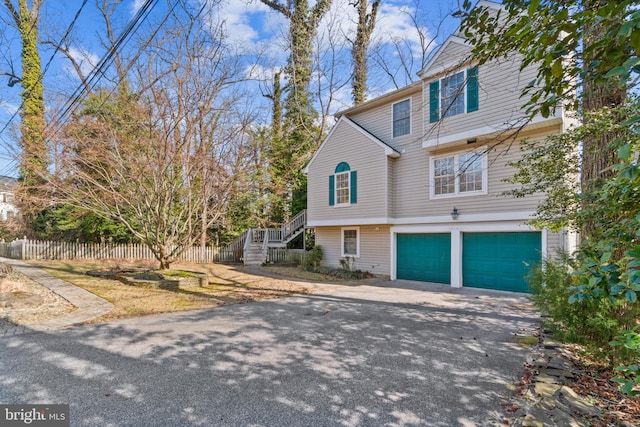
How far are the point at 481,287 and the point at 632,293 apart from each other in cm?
1005

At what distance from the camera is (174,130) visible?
9.59m

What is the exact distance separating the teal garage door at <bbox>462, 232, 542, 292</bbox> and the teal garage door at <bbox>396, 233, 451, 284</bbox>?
668 millimetres

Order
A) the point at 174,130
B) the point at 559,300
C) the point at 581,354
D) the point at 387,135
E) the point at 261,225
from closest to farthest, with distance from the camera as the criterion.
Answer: the point at 581,354 → the point at 559,300 → the point at 174,130 → the point at 387,135 → the point at 261,225

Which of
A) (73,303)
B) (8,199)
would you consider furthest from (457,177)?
(8,199)

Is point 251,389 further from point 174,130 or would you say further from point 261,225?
point 261,225

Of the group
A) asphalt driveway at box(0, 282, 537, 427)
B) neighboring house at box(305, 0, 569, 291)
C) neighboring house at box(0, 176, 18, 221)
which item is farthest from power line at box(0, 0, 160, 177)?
neighboring house at box(305, 0, 569, 291)

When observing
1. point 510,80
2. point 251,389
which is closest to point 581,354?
point 251,389

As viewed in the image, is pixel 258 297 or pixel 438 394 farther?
pixel 258 297

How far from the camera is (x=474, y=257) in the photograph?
35.1 feet

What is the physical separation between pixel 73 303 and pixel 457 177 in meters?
11.3

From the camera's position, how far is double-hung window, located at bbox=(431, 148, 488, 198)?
1035 centimetres

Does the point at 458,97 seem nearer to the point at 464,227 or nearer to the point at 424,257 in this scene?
the point at 464,227

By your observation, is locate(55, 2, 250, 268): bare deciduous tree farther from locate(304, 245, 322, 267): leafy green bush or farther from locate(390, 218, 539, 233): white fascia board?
locate(390, 218, 539, 233): white fascia board

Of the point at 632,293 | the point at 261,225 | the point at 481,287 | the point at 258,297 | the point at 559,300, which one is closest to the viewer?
the point at 632,293
